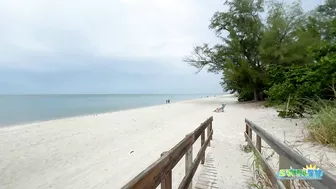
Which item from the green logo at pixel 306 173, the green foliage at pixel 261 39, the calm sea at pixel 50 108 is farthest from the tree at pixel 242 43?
the green logo at pixel 306 173

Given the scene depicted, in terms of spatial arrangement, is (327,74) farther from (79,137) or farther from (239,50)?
(239,50)

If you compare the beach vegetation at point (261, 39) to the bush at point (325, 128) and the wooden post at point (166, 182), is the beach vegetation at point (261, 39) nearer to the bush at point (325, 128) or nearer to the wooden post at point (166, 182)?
the bush at point (325, 128)

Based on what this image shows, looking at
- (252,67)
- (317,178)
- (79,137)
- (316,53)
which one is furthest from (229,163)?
(252,67)

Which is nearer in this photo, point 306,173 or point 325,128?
→ point 306,173

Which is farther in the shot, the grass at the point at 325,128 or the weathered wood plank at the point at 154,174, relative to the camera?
the grass at the point at 325,128

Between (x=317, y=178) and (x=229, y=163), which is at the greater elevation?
(x=317, y=178)

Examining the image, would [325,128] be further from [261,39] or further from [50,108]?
[50,108]

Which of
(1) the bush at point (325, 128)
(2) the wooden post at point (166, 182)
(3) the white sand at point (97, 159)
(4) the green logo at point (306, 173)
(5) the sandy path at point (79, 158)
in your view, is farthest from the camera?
(1) the bush at point (325, 128)

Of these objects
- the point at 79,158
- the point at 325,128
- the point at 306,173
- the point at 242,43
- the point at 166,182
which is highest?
the point at 242,43

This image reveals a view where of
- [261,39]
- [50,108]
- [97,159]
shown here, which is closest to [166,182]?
[97,159]

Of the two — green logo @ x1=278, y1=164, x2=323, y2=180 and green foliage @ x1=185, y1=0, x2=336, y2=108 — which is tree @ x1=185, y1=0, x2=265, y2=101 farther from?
green logo @ x1=278, y1=164, x2=323, y2=180

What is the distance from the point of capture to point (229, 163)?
200 inches

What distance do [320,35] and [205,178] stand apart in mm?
24549

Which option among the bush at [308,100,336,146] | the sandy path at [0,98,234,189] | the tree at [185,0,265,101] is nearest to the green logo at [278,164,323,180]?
the sandy path at [0,98,234,189]
